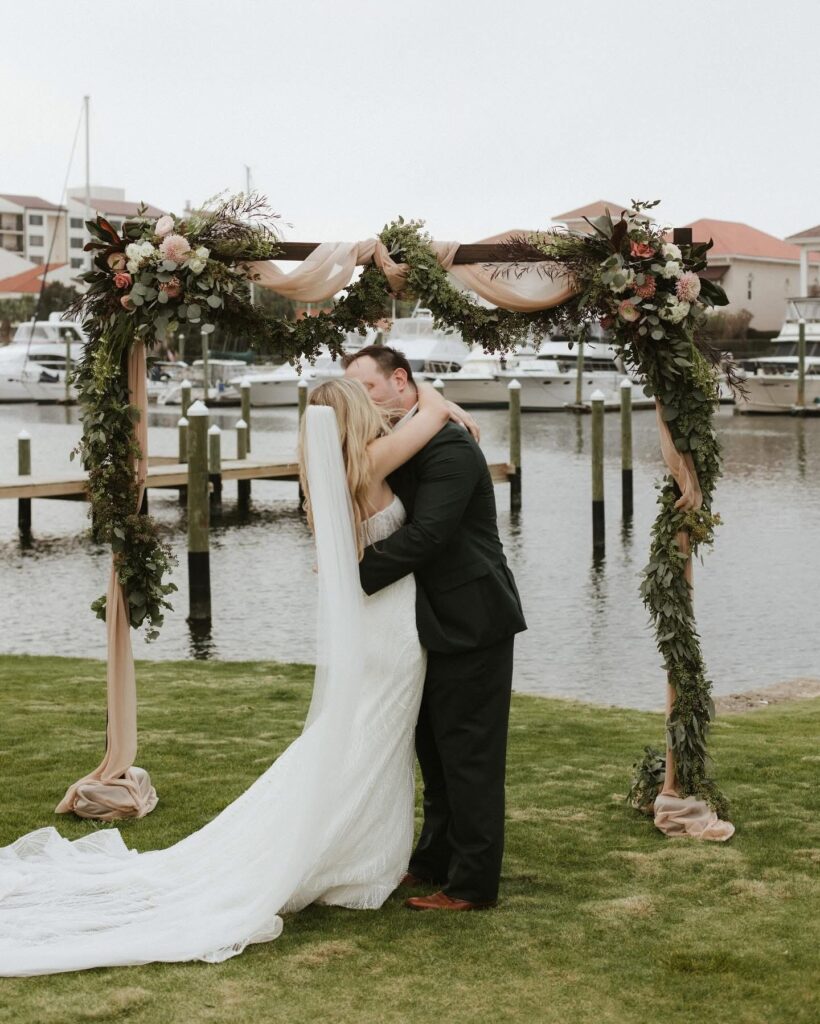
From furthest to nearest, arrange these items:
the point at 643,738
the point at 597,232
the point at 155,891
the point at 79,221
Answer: the point at 79,221 → the point at 643,738 → the point at 597,232 → the point at 155,891

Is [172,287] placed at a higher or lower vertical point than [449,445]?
higher

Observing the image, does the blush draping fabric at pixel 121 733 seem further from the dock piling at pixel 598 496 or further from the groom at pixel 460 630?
the dock piling at pixel 598 496

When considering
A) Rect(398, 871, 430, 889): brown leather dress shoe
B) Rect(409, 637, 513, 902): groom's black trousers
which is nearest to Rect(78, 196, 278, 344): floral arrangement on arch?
Rect(409, 637, 513, 902): groom's black trousers

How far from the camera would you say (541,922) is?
5094mm

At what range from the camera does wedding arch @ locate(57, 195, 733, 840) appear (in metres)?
6.45

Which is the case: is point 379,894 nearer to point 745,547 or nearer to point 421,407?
point 421,407

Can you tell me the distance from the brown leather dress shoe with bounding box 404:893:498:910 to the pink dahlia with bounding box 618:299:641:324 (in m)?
2.62

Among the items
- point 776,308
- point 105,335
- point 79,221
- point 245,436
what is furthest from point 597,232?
point 79,221

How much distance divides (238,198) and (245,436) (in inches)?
885

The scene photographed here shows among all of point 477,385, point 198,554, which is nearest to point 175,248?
point 198,554

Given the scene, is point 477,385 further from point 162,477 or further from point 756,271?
point 756,271

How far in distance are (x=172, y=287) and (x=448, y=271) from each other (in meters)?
1.29

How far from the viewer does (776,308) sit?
84.6 metres

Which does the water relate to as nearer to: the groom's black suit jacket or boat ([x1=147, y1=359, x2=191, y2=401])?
the groom's black suit jacket
